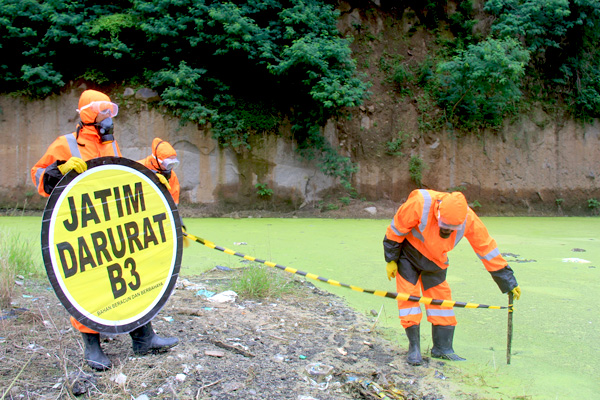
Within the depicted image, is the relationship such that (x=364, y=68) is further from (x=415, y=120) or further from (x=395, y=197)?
(x=395, y=197)

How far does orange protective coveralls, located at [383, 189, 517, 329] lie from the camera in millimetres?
2584

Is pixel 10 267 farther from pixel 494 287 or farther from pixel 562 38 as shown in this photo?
pixel 562 38

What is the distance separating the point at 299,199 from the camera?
376 inches

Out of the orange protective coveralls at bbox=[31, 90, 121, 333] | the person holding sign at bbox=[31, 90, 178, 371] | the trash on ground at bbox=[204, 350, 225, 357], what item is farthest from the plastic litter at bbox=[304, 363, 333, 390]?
the orange protective coveralls at bbox=[31, 90, 121, 333]

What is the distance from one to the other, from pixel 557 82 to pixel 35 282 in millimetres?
11917

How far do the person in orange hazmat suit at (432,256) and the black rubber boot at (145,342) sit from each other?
1.29 meters

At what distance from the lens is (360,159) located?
33.0 feet

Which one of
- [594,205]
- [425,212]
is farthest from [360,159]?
[425,212]

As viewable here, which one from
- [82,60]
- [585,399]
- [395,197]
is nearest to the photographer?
[585,399]

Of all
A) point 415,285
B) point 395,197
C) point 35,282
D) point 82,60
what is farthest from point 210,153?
point 415,285

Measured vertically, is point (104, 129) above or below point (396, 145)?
below

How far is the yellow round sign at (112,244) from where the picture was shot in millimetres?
1974

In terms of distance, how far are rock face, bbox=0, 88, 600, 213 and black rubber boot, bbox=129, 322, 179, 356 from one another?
6.95m

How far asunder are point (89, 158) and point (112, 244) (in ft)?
1.57
